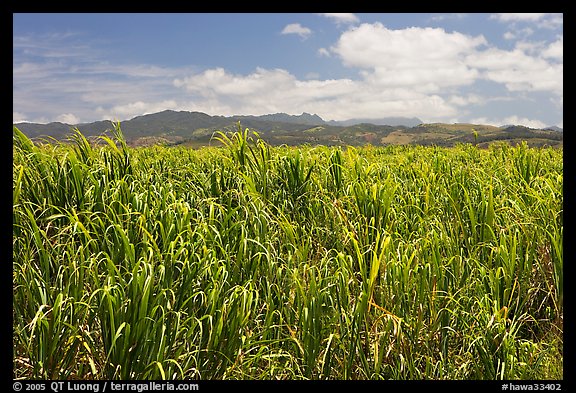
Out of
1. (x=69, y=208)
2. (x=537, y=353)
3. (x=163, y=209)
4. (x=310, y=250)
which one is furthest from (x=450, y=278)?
(x=69, y=208)

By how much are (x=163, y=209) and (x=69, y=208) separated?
76 cm

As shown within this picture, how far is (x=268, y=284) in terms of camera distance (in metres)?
2.71

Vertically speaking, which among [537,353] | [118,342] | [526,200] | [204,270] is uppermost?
[526,200]

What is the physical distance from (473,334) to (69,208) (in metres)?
3.10

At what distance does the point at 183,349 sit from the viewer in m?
2.29

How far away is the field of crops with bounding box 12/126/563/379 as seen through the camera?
2242 millimetres

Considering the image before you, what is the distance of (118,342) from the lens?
211cm

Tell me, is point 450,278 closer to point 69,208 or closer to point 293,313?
point 293,313

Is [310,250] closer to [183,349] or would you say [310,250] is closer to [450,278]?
[450,278]

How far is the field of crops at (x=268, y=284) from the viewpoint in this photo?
7.36 feet
